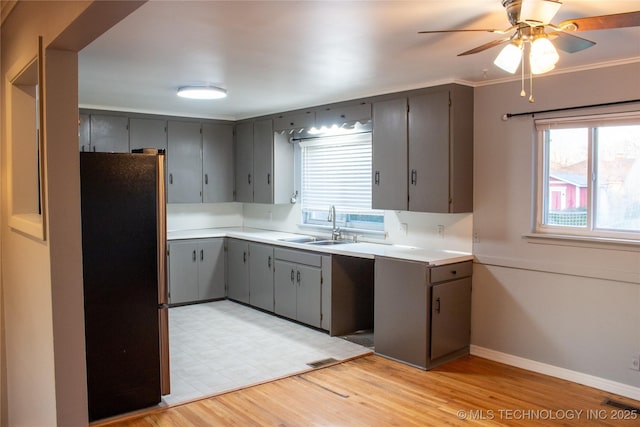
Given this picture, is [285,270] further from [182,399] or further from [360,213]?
[182,399]

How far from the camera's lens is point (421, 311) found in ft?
13.2

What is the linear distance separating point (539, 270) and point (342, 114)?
2.33 meters

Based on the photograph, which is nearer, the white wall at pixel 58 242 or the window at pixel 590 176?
the white wall at pixel 58 242

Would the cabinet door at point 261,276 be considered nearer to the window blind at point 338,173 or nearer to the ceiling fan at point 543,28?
the window blind at point 338,173

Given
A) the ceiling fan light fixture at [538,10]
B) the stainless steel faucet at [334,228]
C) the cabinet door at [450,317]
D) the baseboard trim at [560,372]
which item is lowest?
the baseboard trim at [560,372]

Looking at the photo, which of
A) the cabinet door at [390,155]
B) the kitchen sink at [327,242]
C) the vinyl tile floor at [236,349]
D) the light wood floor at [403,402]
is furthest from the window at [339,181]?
the light wood floor at [403,402]

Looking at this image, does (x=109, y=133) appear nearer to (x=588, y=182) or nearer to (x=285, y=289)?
A: (x=285, y=289)

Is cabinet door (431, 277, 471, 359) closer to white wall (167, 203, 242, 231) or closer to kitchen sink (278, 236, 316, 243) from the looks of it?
kitchen sink (278, 236, 316, 243)

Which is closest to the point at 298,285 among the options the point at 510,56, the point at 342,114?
the point at 342,114

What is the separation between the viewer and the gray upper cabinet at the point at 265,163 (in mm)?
6176

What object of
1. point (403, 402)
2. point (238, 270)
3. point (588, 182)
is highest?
point (588, 182)

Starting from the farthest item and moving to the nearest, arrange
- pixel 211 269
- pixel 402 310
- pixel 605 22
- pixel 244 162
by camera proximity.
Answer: pixel 244 162 < pixel 211 269 < pixel 402 310 < pixel 605 22

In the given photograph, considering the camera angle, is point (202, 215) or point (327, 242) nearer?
point (327, 242)

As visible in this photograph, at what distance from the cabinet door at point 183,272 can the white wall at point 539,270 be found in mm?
3316
